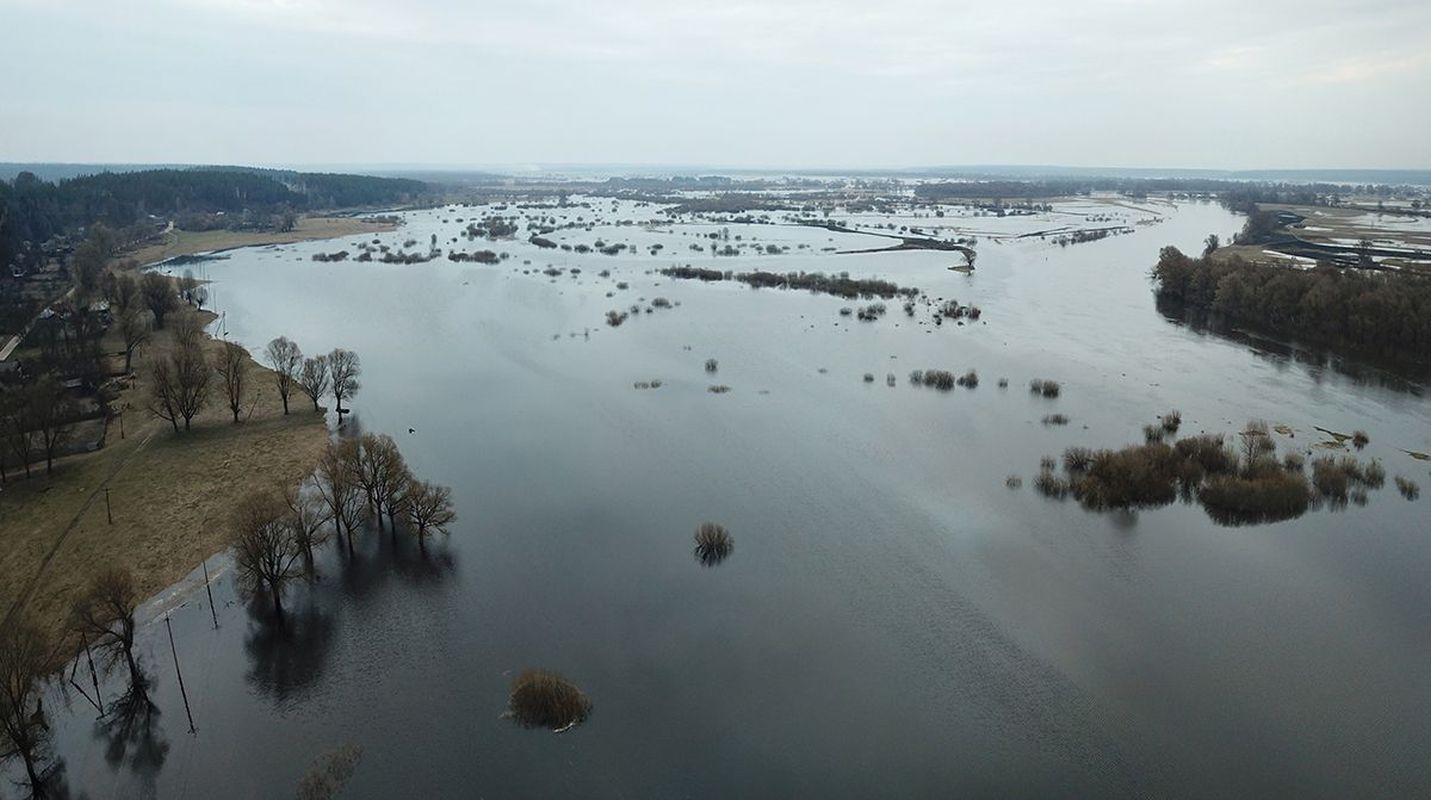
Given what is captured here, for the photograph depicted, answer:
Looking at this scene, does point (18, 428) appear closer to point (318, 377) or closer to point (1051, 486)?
point (318, 377)

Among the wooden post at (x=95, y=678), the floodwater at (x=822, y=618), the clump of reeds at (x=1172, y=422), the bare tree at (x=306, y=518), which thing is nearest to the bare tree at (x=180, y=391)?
the floodwater at (x=822, y=618)

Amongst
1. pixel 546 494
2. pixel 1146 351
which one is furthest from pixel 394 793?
pixel 1146 351

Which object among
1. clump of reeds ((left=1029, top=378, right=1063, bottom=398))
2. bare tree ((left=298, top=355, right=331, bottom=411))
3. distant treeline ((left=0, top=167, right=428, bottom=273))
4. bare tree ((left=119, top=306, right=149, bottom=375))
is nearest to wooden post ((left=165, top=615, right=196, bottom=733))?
bare tree ((left=298, top=355, right=331, bottom=411))

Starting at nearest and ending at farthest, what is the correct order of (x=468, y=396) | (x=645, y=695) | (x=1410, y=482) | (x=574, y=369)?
(x=645, y=695) < (x=1410, y=482) < (x=468, y=396) < (x=574, y=369)

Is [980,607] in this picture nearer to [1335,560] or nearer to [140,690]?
[1335,560]

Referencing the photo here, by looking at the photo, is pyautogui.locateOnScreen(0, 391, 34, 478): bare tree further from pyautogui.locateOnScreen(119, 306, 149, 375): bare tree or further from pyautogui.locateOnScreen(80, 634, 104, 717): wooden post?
pyautogui.locateOnScreen(80, 634, 104, 717): wooden post
